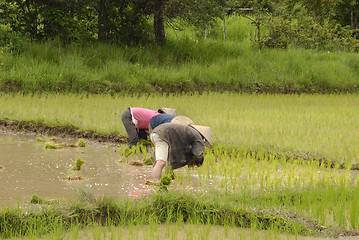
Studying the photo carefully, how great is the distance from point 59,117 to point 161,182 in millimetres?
4333

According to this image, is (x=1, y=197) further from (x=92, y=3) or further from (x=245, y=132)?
(x=92, y=3)

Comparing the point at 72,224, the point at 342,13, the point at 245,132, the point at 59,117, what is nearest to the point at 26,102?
the point at 59,117

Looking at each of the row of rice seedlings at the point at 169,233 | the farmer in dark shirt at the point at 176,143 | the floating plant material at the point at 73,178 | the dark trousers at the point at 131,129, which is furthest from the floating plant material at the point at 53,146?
the row of rice seedlings at the point at 169,233

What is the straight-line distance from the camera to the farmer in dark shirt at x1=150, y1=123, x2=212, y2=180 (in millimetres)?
4777

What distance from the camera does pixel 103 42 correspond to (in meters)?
14.9

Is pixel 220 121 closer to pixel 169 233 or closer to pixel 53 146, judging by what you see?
pixel 53 146

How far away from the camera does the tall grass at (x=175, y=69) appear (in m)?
12.4

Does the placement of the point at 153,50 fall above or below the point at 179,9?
below

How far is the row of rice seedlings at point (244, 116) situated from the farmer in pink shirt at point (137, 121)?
145 cm

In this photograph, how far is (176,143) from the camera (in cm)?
483

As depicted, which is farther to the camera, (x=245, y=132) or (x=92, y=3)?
(x=92, y=3)

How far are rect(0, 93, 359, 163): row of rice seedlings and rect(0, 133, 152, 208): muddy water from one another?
1.13 metres

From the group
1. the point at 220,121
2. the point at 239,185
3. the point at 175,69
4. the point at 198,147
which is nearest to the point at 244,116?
the point at 220,121

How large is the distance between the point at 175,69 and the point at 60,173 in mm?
8980
